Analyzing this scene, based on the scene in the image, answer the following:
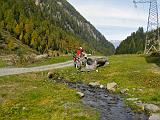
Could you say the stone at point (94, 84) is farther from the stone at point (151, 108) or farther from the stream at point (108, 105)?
the stone at point (151, 108)

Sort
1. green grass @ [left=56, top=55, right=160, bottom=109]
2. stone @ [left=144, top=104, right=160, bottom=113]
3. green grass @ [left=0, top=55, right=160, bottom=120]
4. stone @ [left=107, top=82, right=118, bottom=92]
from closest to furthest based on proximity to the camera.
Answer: green grass @ [left=0, top=55, right=160, bottom=120] → stone @ [left=144, top=104, right=160, bottom=113] → green grass @ [left=56, top=55, right=160, bottom=109] → stone @ [left=107, top=82, right=118, bottom=92]

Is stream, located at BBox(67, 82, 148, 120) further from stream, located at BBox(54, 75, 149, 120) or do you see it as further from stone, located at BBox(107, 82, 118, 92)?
stone, located at BBox(107, 82, 118, 92)

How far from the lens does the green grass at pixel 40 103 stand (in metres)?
27.0

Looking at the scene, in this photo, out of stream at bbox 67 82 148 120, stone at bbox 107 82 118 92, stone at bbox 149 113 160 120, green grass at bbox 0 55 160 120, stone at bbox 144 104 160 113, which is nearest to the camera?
stone at bbox 149 113 160 120

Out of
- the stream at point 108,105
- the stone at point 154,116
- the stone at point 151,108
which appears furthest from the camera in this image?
the stone at point 151,108

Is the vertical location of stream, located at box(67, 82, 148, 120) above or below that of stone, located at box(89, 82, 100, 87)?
below

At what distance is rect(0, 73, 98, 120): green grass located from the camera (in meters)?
27.0

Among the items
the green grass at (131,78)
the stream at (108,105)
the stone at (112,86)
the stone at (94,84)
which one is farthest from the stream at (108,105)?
the stone at (94,84)

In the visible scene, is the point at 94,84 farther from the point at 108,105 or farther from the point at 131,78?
the point at 108,105

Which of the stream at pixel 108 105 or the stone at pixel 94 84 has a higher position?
the stone at pixel 94 84

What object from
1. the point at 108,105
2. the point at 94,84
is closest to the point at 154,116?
the point at 108,105

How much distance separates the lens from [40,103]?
31.2m

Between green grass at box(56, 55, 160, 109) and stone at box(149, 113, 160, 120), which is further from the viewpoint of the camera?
green grass at box(56, 55, 160, 109)

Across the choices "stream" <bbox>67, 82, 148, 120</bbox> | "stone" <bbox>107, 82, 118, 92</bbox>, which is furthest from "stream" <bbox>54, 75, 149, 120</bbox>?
"stone" <bbox>107, 82, 118, 92</bbox>
